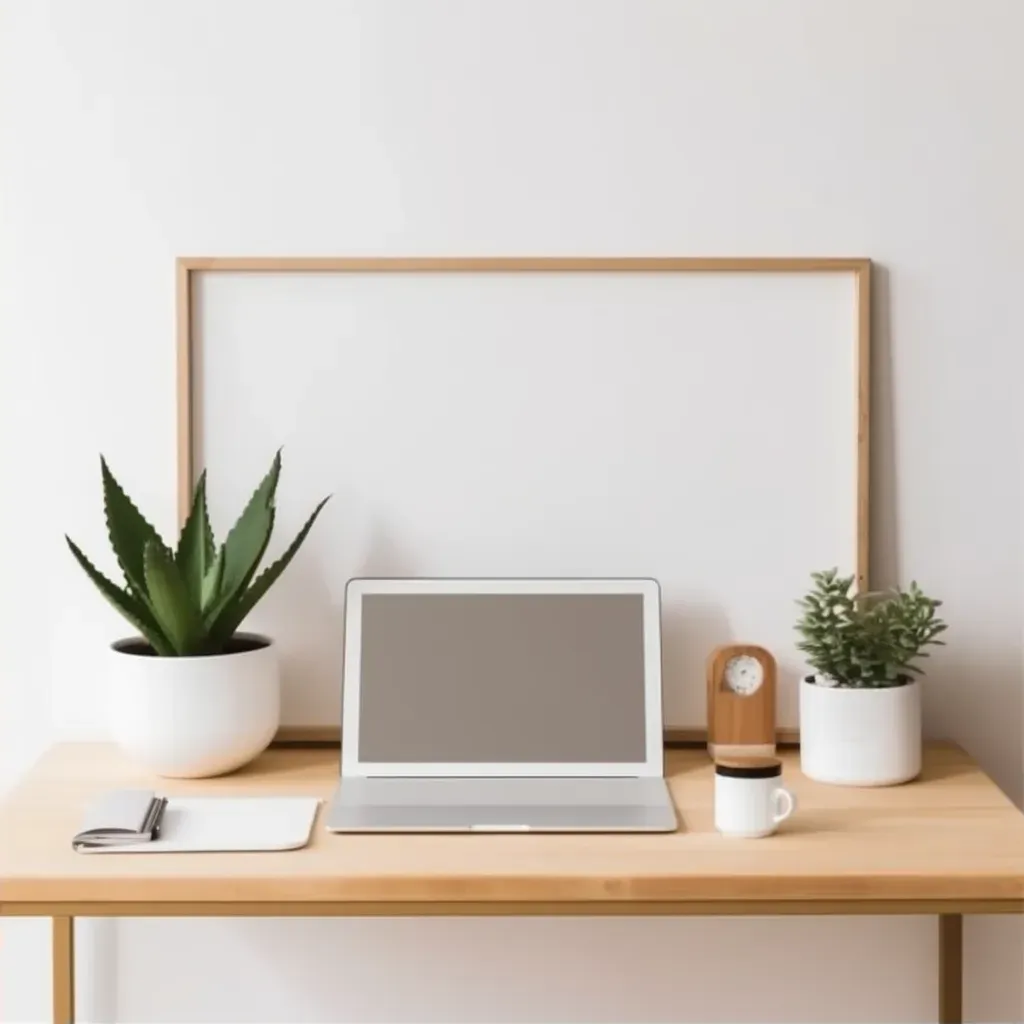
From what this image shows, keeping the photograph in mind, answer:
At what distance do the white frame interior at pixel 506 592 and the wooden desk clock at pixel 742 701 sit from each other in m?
0.08

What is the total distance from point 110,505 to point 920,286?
978 mm

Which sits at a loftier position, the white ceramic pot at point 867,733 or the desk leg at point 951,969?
the white ceramic pot at point 867,733

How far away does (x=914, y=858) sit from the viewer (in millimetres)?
1235

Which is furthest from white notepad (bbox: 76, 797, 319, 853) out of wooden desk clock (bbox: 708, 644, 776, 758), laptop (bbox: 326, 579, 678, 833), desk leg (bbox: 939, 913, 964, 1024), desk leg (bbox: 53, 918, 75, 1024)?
desk leg (bbox: 939, 913, 964, 1024)

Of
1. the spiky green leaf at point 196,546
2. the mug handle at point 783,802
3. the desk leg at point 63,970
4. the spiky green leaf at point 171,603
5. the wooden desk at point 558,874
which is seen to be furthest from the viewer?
the desk leg at point 63,970

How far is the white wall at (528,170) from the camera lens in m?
1.60

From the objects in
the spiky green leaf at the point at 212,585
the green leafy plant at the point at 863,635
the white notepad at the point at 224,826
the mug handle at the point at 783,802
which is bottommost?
the white notepad at the point at 224,826

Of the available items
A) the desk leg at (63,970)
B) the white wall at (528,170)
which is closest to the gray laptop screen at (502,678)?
the white wall at (528,170)

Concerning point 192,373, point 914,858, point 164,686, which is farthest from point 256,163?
point 914,858

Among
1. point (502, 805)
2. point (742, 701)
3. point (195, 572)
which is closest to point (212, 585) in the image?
point (195, 572)

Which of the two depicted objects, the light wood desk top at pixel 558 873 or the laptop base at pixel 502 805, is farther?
the laptop base at pixel 502 805

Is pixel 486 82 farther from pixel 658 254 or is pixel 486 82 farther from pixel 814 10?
pixel 814 10

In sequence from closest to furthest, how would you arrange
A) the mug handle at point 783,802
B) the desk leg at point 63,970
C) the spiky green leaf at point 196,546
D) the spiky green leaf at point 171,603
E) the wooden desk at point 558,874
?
1. the wooden desk at point 558,874
2. the mug handle at point 783,802
3. the spiky green leaf at point 171,603
4. the spiky green leaf at point 196,546
5. the desk leg at point 63,970

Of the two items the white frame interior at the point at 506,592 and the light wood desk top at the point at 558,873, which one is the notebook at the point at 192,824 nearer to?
the light wood desk top at the point at 558,873
